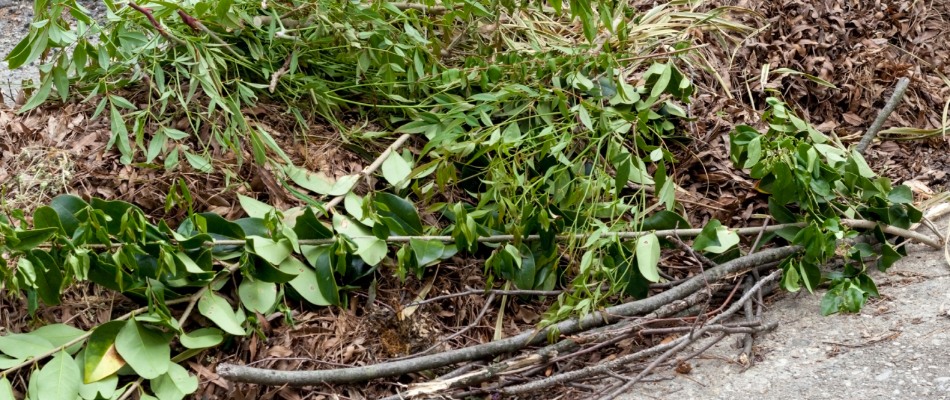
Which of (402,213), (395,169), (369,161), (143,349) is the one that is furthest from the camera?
(369,161)

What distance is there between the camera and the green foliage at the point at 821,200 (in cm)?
246

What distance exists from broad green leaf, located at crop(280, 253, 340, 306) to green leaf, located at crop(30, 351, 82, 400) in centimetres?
57

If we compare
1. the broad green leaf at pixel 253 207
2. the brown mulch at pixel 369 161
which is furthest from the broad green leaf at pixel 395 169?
the broad green leaf at pixel 253 207

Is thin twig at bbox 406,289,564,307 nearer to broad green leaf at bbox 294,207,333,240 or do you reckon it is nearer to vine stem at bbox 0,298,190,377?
broad green leaf at bbox 294,207,333,240

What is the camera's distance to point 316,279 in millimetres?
2506

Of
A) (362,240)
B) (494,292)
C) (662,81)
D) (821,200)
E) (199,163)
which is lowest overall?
(494,292)

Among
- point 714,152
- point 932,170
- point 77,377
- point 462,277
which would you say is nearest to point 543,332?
point 462,277

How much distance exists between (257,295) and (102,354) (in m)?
0.40

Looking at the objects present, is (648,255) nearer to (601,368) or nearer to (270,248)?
(601,368)

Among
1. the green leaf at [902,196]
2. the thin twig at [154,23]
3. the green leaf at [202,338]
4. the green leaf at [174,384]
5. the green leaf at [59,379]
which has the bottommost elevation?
the green leaf at [174,384]

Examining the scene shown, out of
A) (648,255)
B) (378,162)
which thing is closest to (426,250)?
(378,162)

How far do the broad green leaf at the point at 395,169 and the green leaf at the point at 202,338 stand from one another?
667mm

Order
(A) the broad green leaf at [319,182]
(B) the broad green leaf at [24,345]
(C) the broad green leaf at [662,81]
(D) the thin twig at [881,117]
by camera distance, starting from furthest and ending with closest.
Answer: (D) the thin twig at [881,117], (C) the broad green leaf at [662,81], (A) the broad green leaf at [319,182], (B) the broad green leaf at [24,345]

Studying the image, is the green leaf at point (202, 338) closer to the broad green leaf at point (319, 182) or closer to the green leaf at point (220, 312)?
the green leaf at point (220, 312)
